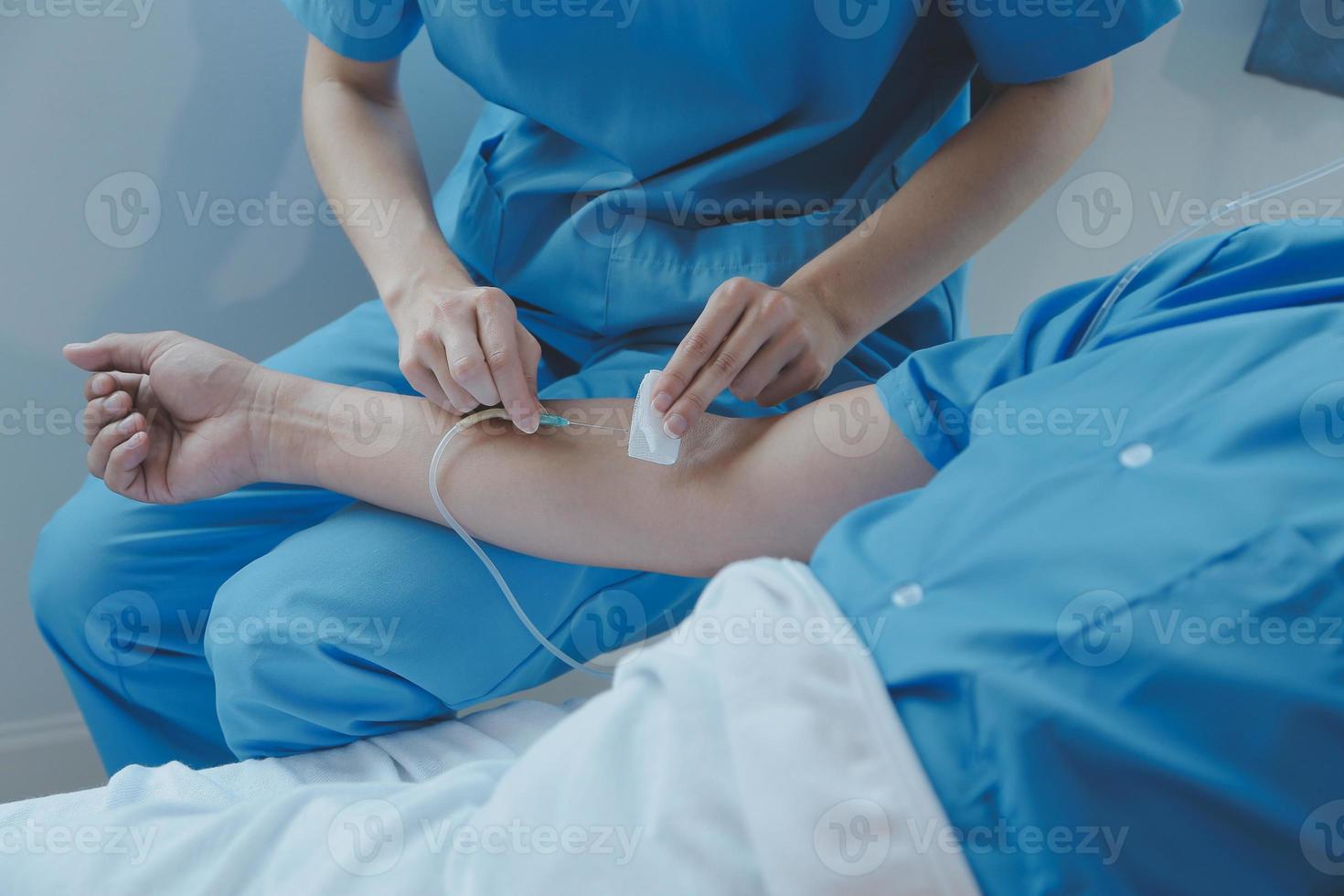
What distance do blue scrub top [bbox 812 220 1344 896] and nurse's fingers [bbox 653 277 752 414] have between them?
0.28m

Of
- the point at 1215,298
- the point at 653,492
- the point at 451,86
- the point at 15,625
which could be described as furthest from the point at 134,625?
the point at 1215,298

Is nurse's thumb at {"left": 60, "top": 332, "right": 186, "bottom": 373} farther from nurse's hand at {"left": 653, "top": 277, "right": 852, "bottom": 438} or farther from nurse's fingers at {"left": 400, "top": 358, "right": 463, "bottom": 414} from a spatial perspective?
nurse's hand at {"left": 653, "top": 277, "right": 852, "bottom": 438}

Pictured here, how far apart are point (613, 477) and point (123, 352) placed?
0.51m

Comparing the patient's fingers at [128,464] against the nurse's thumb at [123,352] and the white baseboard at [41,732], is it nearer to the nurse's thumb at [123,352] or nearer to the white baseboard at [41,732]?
the nurse's thumb at [123,352]

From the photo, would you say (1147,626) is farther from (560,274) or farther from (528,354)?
(560,274)

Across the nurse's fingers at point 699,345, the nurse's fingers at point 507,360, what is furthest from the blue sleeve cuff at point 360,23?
the nurse's fingers at point 699,345

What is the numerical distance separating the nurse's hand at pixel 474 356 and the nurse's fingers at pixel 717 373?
13 centimetres

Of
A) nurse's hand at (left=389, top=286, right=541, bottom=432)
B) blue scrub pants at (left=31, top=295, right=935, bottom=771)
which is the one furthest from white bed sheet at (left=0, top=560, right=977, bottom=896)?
nurse's hand at (left=389, top=286, right=541, bottom=432)

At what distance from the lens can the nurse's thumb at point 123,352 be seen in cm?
98

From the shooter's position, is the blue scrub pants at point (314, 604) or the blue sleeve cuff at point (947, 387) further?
the blue scrub pants at point (314, 604)

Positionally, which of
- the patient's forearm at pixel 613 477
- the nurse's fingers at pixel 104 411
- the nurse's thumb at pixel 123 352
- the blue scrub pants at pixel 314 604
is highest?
the nurse's thumb at pixel 123 352

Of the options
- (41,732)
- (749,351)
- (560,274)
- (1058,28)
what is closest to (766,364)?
(749,351)

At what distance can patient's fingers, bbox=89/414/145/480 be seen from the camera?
94cm

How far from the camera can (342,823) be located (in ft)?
1.88
